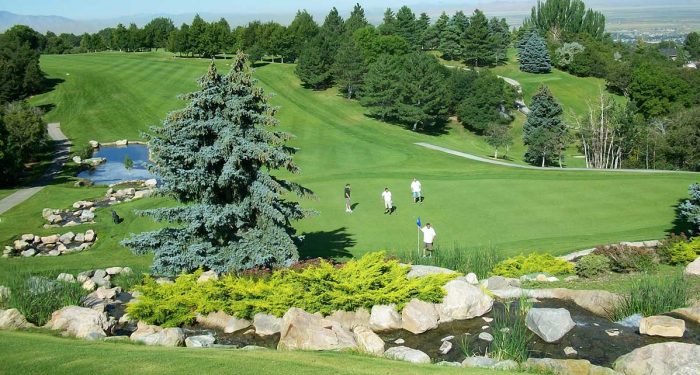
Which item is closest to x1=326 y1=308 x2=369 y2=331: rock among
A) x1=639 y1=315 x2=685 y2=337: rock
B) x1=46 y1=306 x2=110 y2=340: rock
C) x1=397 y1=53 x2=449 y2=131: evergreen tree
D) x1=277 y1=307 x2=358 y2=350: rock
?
x1=277 y1=307 x2=358 y2=350: rock

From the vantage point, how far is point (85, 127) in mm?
66812

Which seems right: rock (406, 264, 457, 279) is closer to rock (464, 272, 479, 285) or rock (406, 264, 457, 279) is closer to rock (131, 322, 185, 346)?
rock (464, 272, 479, 285)

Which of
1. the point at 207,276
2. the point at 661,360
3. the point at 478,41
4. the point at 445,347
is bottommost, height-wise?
the point at 445,347

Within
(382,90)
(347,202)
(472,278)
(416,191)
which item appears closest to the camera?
(472,278)

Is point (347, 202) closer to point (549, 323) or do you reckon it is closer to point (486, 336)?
point (486, 336)

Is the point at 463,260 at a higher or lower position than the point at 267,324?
higher

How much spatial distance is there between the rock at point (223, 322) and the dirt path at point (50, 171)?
896 inches

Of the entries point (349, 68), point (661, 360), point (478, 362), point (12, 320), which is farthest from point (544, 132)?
point (12, 320)

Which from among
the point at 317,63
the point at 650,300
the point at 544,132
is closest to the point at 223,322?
the point at 650,300

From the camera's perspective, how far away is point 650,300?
15.1 metres

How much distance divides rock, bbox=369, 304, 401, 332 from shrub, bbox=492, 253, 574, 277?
18.0 feet

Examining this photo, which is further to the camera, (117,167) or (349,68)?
(349,68)

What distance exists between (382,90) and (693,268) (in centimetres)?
5527

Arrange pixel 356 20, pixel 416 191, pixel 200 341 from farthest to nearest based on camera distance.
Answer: pixel 356 20
pixel 416 191
pixel 200 341
